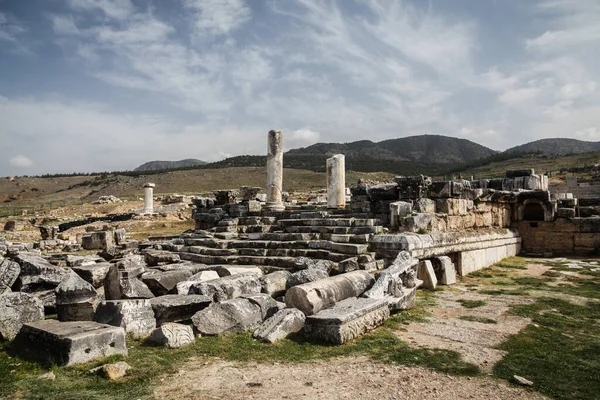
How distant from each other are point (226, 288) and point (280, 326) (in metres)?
1.67

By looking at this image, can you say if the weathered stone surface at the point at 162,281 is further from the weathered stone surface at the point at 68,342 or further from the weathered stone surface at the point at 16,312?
the weathered stone surface at the point at 68,342

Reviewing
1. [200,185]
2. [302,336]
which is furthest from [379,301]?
[200,185]

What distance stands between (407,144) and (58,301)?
501 feet

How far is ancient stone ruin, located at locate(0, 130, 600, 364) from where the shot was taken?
6.04 meters

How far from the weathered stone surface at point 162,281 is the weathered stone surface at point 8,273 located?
7.02ft

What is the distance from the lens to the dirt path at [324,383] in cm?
432

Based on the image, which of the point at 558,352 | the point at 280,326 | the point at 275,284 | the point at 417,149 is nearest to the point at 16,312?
the point at 280,326

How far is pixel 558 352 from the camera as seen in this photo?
18.2 feet

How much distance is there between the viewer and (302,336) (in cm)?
613

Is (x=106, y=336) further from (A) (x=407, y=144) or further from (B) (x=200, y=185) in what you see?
(A) (x=407, y=144)

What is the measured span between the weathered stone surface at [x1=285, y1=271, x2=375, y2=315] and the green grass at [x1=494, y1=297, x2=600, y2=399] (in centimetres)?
249

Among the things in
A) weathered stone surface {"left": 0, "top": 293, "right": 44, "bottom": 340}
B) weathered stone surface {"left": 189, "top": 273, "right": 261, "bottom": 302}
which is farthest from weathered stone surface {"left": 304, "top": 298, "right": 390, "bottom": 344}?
weathered stone surface {"left": 0, "top": 293, "right": 44, "bottom": 340}

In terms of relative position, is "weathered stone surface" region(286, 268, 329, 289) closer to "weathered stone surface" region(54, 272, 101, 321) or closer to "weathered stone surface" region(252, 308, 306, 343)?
"weathered stone surface" region(252, 308, 306, 343)

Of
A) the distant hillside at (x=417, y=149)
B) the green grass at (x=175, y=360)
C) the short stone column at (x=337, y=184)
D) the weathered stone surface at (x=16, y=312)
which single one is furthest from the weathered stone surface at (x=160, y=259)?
the distant hillside at (x=417, y=149)
